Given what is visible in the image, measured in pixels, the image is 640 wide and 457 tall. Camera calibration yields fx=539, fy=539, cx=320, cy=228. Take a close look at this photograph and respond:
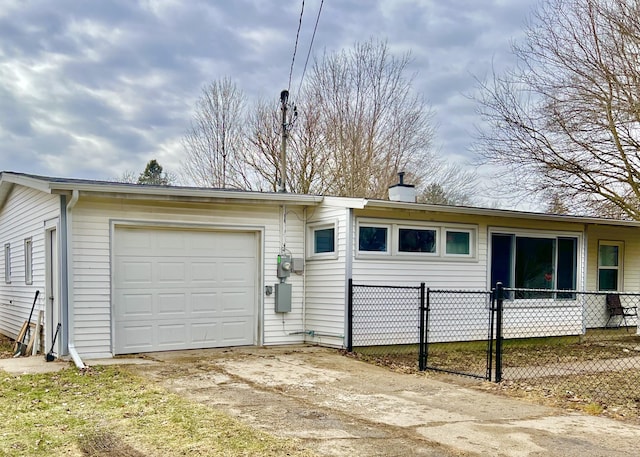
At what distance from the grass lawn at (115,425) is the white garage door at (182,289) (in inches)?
84.6

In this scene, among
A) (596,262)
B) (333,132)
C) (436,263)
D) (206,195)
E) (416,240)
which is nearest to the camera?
(206,195)

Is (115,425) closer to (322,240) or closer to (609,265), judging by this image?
(322,240)

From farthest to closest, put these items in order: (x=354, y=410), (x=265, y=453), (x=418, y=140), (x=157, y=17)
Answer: (x=418, y=140) → (x=157, y=17) → (x=354, y=410) → (x=265, y=453)

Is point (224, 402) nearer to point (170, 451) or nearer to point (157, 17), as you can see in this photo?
point (170, 451)

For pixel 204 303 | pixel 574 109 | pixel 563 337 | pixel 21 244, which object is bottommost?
pixel 563 337

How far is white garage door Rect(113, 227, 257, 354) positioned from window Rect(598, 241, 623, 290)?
8.73 meters

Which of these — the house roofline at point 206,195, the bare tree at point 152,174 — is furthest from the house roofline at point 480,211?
the bare tree at point 152,174

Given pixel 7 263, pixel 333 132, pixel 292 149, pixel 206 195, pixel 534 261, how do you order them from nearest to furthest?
pixel 206 195 → pixel 534 261 → pixel 7 263 → pixel 333 132 → pixel 292 149

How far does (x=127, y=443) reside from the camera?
406cm

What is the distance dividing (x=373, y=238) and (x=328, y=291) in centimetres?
117

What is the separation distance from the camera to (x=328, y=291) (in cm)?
910

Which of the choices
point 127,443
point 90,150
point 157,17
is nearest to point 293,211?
point 157,17

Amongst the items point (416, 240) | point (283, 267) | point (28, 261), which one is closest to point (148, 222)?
point (283, 267)

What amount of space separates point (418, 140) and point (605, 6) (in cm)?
963
